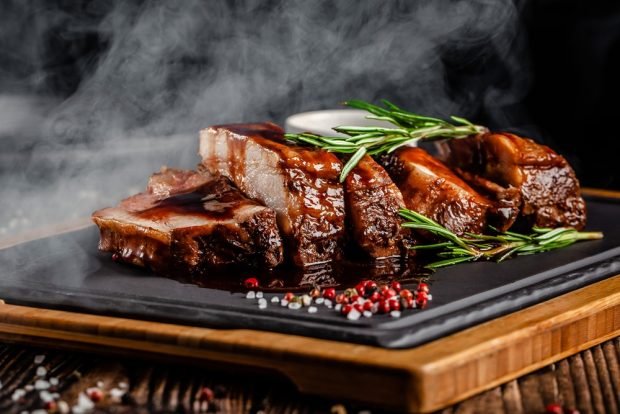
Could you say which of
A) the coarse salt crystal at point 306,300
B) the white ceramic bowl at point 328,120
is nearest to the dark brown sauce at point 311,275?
the coarse salt crystal at point 306,300

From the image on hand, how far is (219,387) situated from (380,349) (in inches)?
21.1

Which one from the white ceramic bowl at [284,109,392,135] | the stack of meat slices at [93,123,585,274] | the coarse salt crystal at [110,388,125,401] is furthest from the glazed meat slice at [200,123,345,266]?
the white ceramic bowl at [284,109,392,135]

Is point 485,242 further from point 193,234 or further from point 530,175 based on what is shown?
point 193,234

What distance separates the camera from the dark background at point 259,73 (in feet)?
20.4

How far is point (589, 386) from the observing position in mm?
2912

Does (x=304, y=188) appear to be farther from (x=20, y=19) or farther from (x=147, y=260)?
(x=20, y=19)

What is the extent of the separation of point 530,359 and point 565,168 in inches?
56.8

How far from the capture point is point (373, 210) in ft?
12.1

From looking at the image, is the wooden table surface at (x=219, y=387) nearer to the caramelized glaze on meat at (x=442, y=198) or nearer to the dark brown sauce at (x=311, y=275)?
the dark brown sauce at (x=311, y=275)

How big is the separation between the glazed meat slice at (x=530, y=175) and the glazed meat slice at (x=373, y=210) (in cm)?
56

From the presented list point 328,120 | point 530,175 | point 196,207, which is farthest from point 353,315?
point 328,120

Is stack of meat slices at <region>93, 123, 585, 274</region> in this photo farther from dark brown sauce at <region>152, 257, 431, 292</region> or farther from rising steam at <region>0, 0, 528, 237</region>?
rising steam at <region>0, 0, 528, 237</region>

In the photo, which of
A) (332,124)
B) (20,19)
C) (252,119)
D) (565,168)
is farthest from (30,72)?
(565,168)

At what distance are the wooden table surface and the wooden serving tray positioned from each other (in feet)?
0.18
